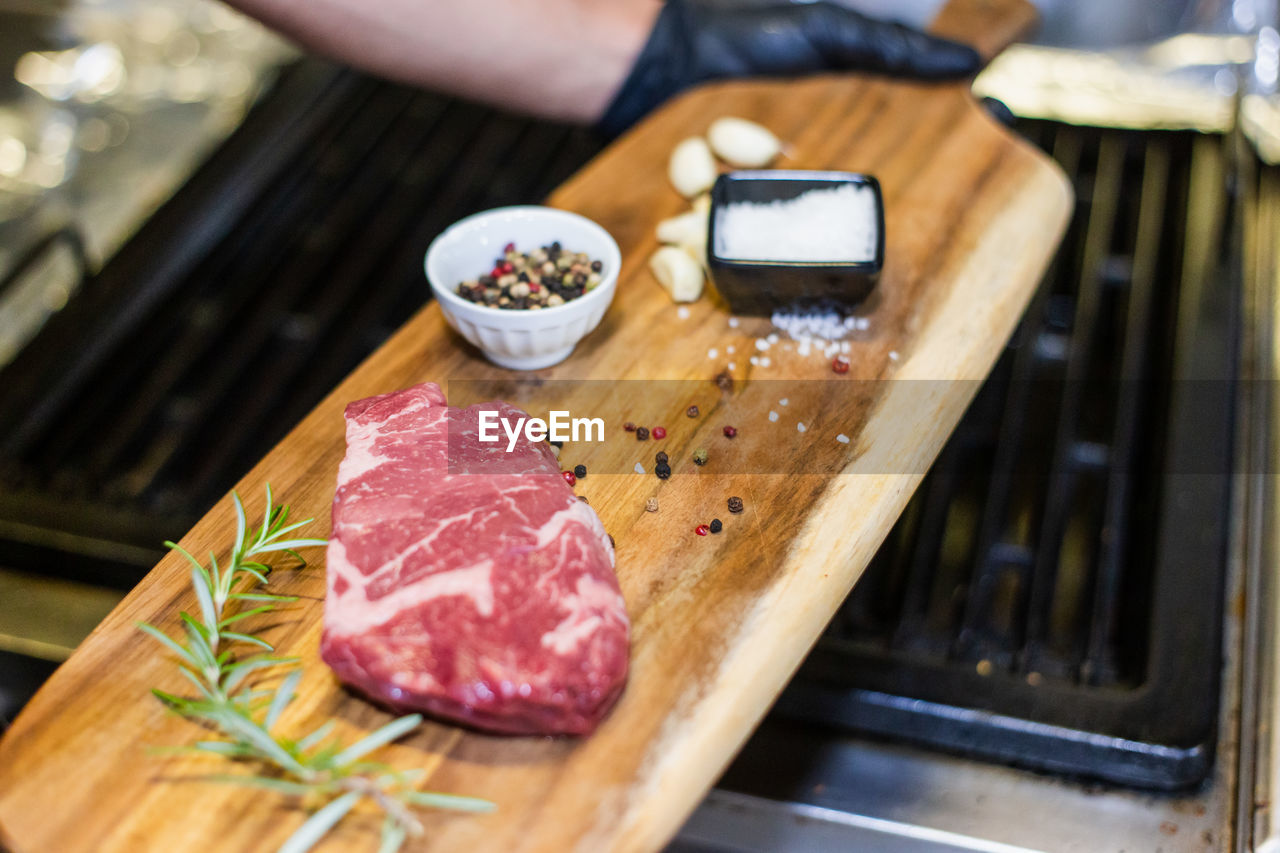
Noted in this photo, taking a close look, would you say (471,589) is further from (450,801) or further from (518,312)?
(518,312)

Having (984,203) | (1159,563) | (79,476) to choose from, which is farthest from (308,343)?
(1159,563)

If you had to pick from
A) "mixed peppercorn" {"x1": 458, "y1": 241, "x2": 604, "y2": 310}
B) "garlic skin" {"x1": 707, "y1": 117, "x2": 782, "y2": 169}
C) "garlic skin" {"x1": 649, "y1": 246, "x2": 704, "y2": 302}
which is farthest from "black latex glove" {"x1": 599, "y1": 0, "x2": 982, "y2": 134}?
"mixed peppercorn" {"x1": 458, "y1": 241, "x2": 604, "y2": 310}

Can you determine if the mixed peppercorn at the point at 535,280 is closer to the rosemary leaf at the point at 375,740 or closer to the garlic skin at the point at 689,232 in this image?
the garlic skin at the point at 689,232

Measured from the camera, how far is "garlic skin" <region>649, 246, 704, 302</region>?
5.64 feet

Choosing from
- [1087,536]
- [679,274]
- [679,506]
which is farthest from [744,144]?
[1087,536]

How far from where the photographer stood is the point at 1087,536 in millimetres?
1819

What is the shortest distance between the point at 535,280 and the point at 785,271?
42 cm

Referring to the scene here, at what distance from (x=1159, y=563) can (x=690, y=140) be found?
3.94ft

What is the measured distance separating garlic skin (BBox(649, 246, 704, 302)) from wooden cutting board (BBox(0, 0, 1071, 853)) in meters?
0.03

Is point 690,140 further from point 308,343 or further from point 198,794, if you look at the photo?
point 198,794

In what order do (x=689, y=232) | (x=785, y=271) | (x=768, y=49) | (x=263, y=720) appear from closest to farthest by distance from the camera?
(x=263, y=720) < (x=785, y=271) < (x=689, y=232) < (x=768, y=49)

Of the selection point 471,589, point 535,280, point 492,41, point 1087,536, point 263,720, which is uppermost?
point 492,41

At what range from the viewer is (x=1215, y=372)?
1.91m

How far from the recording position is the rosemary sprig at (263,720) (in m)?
1.08
